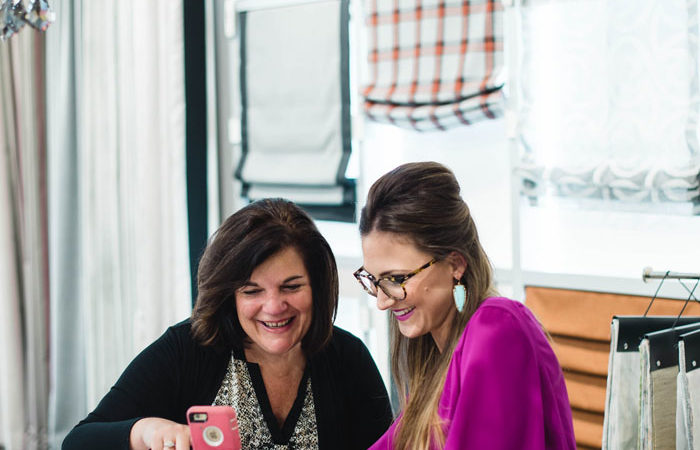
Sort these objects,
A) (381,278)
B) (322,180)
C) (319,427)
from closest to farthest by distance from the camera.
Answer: (381,278), (319,427), (322,180)

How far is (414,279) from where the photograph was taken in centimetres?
142

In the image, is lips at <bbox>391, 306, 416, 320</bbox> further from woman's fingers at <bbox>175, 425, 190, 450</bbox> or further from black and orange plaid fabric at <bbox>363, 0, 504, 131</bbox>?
black and orange plaid fabric at <bbox>363, 0, 504, 131</bbox>

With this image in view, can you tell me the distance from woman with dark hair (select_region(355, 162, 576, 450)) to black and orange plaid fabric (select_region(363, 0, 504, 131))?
1451 millimetres

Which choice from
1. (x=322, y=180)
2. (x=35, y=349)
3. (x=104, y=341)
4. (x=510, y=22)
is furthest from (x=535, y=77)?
(x=35, y=349)

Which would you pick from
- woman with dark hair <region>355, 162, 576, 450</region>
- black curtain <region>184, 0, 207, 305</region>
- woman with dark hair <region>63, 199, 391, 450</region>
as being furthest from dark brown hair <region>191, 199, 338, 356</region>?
black curtain <region>184, 0, 207, 305</region>

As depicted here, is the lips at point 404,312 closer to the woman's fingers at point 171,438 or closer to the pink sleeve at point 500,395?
the pink sleeve at point 500,395

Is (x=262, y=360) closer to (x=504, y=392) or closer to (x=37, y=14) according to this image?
(x=504, y=392)

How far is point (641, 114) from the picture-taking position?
250cm

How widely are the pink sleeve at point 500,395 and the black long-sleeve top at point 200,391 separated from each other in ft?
1.90

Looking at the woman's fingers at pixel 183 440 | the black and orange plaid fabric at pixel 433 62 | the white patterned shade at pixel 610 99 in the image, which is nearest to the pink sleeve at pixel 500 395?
the woman's fingers at pixel 183 440

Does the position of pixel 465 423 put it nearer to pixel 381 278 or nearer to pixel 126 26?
pixel 381 278

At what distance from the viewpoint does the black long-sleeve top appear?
1733 millimetres

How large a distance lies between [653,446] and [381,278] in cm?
54

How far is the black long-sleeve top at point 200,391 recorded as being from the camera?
173 centimetres
